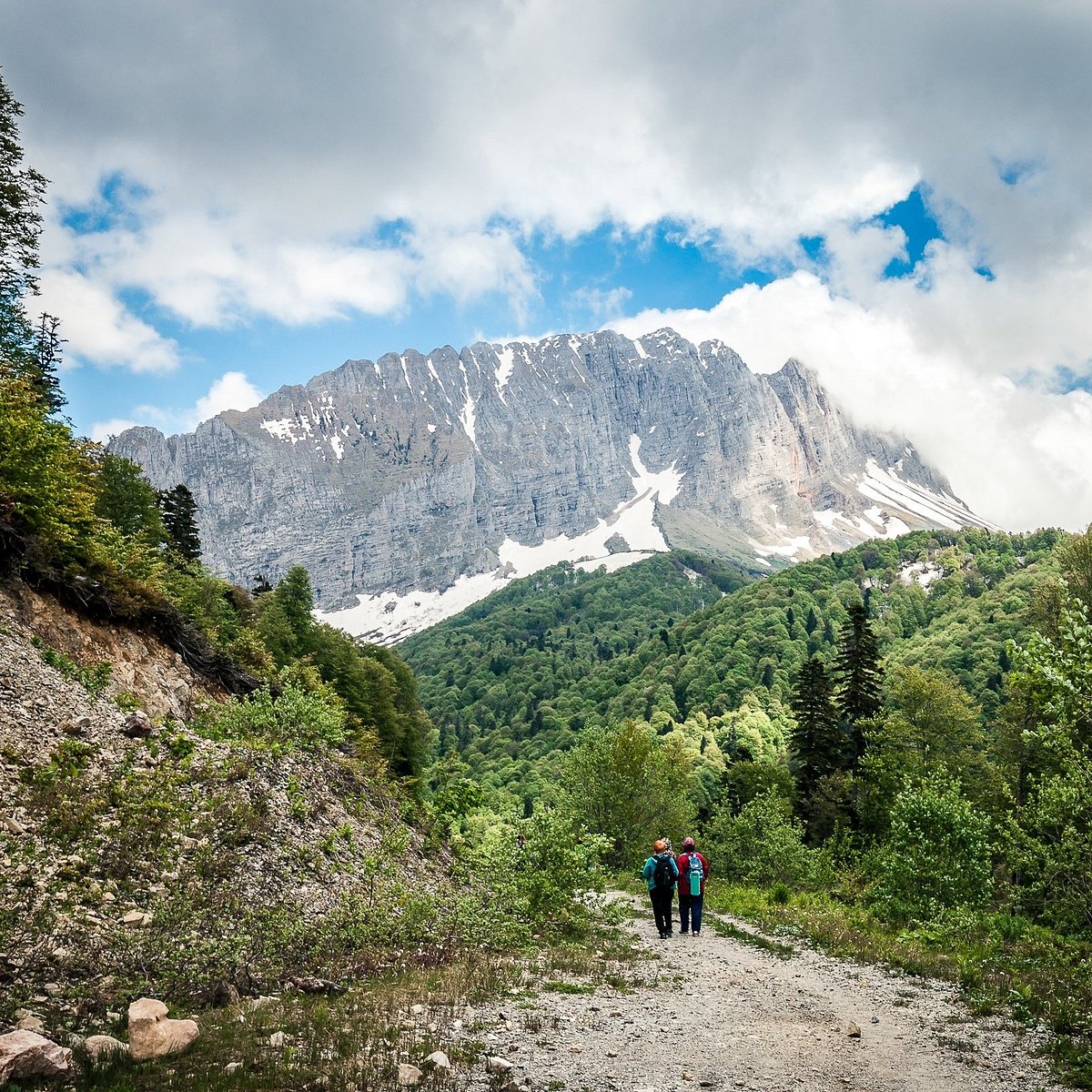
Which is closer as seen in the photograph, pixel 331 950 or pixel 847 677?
pixel 331 950

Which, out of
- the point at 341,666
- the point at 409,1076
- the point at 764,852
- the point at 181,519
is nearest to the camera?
the point at 409,1076

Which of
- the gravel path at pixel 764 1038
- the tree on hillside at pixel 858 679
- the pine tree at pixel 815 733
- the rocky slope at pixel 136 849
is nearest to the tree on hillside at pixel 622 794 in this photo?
the pine tree at pixel 815 733

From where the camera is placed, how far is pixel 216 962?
9.84 m

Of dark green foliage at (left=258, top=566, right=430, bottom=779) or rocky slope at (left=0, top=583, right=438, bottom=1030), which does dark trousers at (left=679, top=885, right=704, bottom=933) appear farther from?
dark green foliage at (left=258, top=566, right=430, bottom=779)

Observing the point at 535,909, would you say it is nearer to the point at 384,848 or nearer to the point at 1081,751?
the point at 384,848

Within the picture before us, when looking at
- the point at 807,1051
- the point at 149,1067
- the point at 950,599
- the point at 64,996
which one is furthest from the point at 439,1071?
the point at 950,599

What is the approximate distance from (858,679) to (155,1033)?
46073 mm

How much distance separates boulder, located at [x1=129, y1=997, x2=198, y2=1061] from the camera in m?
7.23

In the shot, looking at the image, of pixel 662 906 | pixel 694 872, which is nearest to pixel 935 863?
pixel 694 872

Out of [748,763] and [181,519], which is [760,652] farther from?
[181,519]

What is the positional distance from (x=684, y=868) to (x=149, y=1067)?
14728 millimetres

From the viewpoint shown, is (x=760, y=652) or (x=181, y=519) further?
(x=760, y=652)

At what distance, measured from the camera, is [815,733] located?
5006cm

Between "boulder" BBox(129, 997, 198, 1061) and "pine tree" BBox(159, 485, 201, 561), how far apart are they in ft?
180
